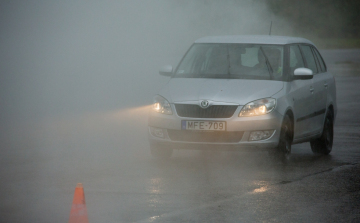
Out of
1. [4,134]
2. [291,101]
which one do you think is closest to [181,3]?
[4,134]

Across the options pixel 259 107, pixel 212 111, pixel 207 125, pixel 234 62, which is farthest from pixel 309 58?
pixel 207 125

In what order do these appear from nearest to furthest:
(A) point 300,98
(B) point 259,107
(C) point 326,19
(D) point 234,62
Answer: (B) point 259,107, (A) point 300,98, (D) point 234,62, (C) point 326,19

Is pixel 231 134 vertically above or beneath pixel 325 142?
above

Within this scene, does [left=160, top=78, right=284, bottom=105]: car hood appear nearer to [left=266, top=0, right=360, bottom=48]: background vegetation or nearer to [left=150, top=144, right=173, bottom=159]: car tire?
[left=150, top=144, right=173, bottom=159]: car tire

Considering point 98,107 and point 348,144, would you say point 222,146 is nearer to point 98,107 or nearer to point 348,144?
point 348,144

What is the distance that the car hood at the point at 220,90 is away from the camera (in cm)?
860

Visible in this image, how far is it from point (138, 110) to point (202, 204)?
354 inches

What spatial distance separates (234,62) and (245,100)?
117 centimetres

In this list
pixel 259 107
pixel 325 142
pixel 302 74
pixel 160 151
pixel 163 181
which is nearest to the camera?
pixel 163 181

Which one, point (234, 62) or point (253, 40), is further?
point (253, 40)

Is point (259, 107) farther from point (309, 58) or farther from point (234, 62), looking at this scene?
point (309, 58)

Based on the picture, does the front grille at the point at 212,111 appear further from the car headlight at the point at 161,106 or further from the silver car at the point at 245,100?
the car headlight at the point at 161,106

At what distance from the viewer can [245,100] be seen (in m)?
8.54

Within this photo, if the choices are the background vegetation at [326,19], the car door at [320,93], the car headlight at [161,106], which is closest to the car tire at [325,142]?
the car door at [320,93]
